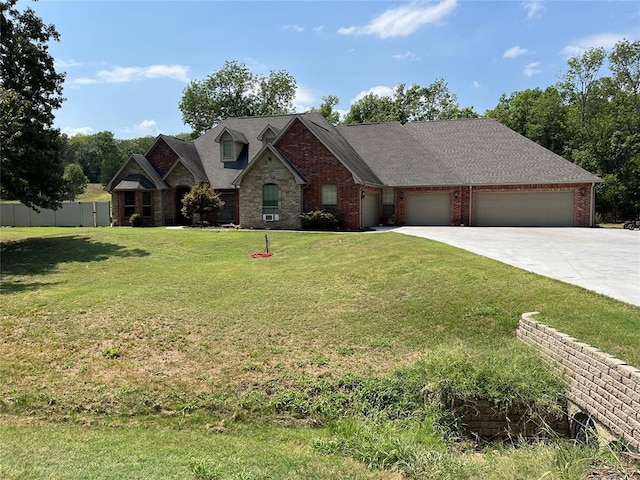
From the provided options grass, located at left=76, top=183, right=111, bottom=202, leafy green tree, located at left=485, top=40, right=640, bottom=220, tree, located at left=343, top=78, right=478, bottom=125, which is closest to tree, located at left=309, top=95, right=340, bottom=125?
tree, located at left=343, top=78, right=478, bottom=125

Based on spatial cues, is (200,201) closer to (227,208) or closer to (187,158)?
(227,208)

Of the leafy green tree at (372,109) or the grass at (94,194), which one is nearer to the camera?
the leafy green tree at (372,109)

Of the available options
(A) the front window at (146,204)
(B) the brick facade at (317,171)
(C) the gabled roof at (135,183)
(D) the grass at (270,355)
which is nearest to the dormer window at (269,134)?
(B) the brick facade at (317,171)

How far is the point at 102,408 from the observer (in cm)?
630

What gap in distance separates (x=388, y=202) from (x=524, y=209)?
25.6ft

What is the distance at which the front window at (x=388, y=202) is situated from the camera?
27469mm

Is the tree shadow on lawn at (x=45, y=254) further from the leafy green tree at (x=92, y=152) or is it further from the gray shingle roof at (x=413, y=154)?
the leafy green tree at (x=92, y=152)

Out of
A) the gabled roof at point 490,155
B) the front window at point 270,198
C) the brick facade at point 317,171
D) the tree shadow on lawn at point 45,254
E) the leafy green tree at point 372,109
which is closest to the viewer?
the tree shadow on lawn at point 45,254

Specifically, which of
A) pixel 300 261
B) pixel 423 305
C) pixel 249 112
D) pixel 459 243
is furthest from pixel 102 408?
pixel 249 112

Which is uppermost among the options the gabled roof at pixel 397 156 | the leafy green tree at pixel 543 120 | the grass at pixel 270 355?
the leafy green tree at pixel 543 120

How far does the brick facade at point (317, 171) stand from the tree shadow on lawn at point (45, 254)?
10.5 m

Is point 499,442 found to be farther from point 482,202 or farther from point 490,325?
point 482,202

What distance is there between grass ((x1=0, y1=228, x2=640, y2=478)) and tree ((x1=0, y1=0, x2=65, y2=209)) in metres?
5.41

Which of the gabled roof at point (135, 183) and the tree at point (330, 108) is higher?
the tree at point (330, 108)
